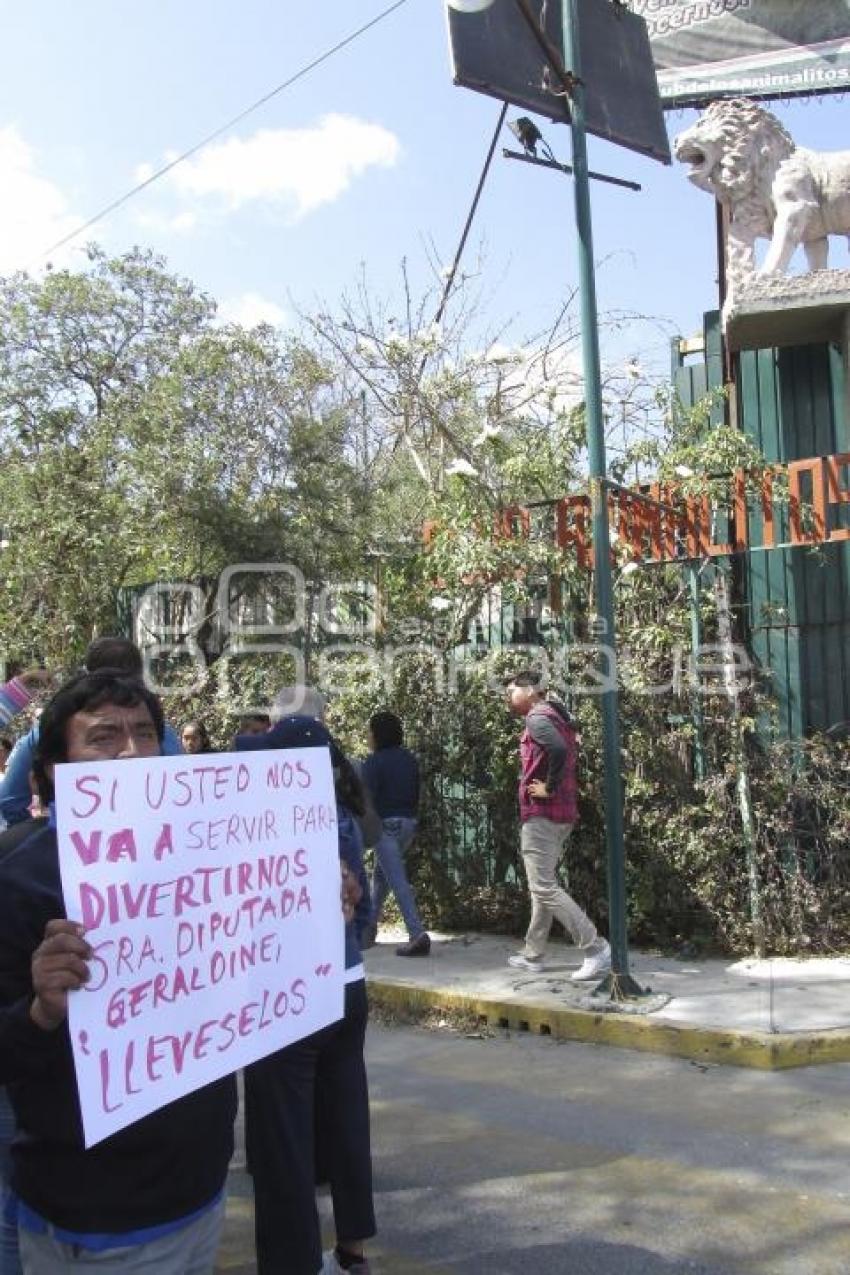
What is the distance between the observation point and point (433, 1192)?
4234 millimetres

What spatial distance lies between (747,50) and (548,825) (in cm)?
868

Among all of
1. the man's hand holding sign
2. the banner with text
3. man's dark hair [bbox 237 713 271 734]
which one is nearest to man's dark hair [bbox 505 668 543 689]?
man's dark hair [bbox 237 713 271 734]

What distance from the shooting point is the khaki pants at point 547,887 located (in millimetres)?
7055

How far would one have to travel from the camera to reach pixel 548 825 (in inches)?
284

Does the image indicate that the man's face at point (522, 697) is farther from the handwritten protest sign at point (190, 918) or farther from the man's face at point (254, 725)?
the handwritten protest sign at point (190, 918)

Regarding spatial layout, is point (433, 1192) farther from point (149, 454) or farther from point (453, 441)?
point (149, 454)

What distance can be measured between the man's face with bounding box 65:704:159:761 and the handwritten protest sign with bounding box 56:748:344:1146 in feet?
0.44

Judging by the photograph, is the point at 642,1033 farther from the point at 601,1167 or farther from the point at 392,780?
the point at 392,780

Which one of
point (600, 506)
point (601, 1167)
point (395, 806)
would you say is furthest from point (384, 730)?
point (601, 1167)

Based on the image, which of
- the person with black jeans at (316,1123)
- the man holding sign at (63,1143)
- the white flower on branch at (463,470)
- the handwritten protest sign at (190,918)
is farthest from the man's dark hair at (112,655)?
the white flower on branch at (463,470)

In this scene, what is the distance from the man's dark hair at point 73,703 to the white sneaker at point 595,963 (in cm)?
523

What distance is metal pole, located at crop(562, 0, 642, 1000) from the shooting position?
6.48 metres

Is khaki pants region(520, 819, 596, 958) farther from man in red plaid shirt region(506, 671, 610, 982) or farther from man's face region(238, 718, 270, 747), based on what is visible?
man's face region(238, 718, 270, 747)

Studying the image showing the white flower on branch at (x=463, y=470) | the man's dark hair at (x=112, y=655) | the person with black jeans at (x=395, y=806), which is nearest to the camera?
the man's dark hair at (x=112, y=655)
